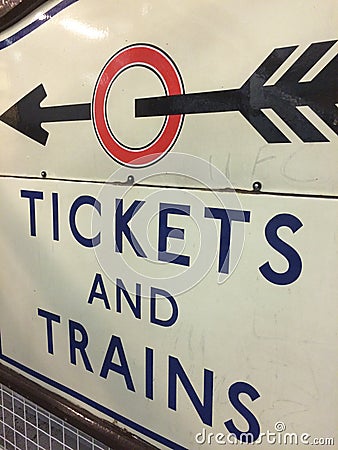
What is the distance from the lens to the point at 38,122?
99 centimetres

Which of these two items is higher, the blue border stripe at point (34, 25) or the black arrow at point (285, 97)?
the blue border stripe at point (34, 25)

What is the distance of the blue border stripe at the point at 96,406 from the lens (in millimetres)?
893

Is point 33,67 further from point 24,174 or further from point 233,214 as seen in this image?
point 233,214

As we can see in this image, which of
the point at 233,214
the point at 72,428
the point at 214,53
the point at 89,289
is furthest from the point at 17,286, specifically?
the point at 214,53

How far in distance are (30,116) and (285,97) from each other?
25.3 inches

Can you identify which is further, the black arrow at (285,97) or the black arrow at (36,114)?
the black arrow at (36,114)

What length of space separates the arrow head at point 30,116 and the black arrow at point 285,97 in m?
0.43

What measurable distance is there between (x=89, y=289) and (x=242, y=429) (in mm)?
452

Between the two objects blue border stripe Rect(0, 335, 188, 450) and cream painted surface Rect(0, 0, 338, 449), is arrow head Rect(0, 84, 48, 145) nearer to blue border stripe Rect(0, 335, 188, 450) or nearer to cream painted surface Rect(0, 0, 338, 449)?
cream painted surface Rect(0, 0, 338, 449)

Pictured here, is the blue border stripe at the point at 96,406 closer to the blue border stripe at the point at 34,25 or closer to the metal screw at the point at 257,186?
the metal screw at the point at 257,186

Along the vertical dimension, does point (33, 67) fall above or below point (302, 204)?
above

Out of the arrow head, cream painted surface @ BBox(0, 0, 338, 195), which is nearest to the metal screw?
cream painted surface @ BBox(0, 0, 338, 195)

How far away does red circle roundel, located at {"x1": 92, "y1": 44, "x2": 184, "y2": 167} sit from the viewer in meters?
0.77

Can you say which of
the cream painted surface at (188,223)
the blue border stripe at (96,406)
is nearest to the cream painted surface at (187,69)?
the cream painted surface at (188,223)
